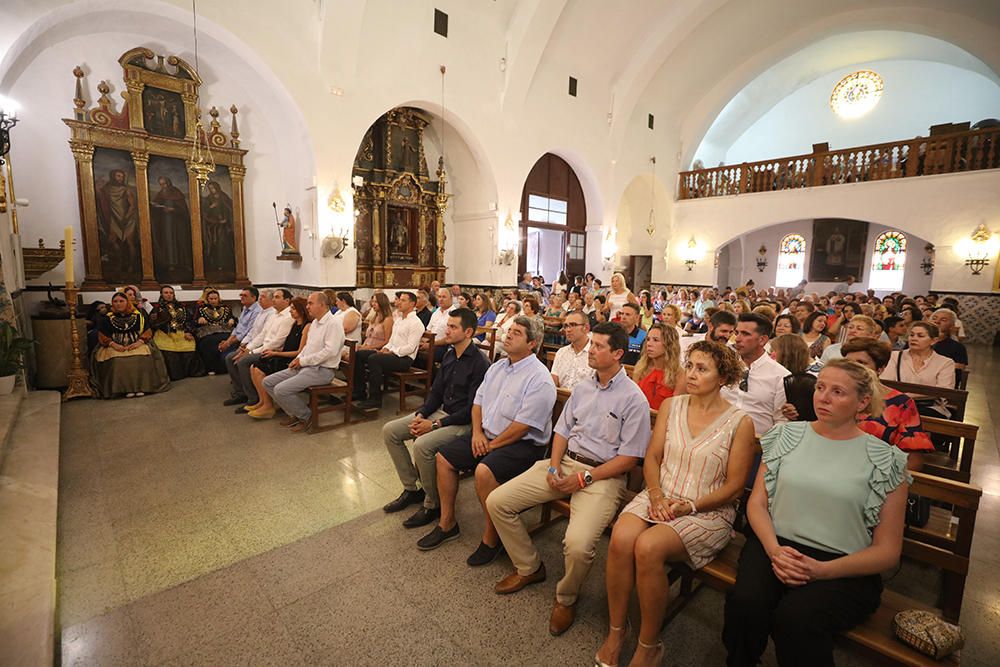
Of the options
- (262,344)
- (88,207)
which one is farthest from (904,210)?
(88,207)

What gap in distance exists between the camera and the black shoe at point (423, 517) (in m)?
2.88

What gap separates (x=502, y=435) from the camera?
266cm

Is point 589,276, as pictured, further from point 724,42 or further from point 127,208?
point 127,208

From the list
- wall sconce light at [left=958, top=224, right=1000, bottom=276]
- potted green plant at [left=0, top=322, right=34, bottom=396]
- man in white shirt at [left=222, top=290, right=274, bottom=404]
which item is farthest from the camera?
wall sconce light at [left=958, top=224, right=1000, bottom=276]

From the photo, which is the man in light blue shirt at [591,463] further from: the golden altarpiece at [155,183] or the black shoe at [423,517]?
the golden altarpiece at [155,183]

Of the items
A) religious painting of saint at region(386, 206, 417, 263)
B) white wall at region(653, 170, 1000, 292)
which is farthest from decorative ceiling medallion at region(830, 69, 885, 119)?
religious painting of saint at region(386, 206, 417, 263)

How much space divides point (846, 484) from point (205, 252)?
932cm

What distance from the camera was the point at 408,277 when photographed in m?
10.4

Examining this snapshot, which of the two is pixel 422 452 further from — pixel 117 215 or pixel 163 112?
pixel 163 112

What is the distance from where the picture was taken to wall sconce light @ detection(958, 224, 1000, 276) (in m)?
10.6

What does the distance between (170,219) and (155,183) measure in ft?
1.90

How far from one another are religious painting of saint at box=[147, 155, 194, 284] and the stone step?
4.38 m

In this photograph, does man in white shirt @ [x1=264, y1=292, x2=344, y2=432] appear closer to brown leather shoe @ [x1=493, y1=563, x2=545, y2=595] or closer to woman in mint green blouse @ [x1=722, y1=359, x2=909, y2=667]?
brown leather shoe @ [x1=493, y1=563, x2=545, y2=595]

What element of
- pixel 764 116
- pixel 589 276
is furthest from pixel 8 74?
pixel 764 116
